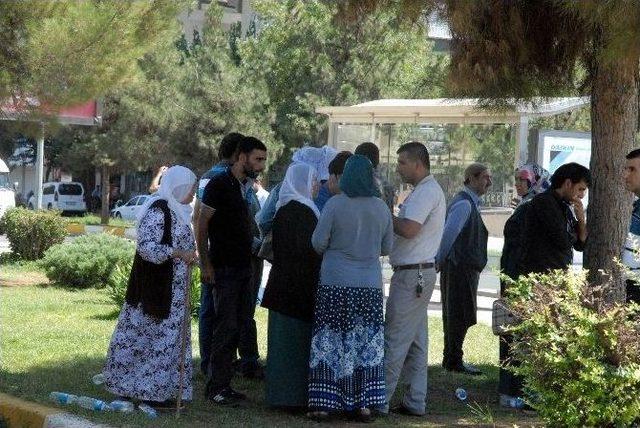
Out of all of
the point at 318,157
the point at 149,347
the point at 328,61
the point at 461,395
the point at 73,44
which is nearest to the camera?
the point at 149,347

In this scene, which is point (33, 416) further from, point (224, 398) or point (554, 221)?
point (554, 221)

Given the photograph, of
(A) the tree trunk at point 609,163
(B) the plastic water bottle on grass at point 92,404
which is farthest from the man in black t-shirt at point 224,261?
(A) the tree trunk at point 609,163

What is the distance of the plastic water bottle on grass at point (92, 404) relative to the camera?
711 centimetres

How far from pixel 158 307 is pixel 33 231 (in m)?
12.3

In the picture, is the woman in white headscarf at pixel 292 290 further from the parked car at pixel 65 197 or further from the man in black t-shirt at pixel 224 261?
the parked car at pixel 65 197

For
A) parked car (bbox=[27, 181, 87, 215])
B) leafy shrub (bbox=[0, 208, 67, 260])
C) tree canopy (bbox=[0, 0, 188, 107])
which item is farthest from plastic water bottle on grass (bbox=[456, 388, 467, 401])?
parked car (bbox=[27, 181, 87, 215])

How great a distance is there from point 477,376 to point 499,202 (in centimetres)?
667

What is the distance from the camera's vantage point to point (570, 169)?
7746 millimetres

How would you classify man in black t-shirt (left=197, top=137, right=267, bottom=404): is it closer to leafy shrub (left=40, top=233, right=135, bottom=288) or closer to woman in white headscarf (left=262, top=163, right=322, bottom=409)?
woman in white headscarf (left=262, top=163, right=322, bottom=409)

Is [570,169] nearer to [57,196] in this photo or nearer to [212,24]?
[212,24]

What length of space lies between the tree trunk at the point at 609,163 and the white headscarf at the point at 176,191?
9.28 ft

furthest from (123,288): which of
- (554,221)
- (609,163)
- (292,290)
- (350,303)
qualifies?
(609,163)

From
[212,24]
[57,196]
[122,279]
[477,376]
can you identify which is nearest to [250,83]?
[212,24]

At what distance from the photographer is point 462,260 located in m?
9.64
